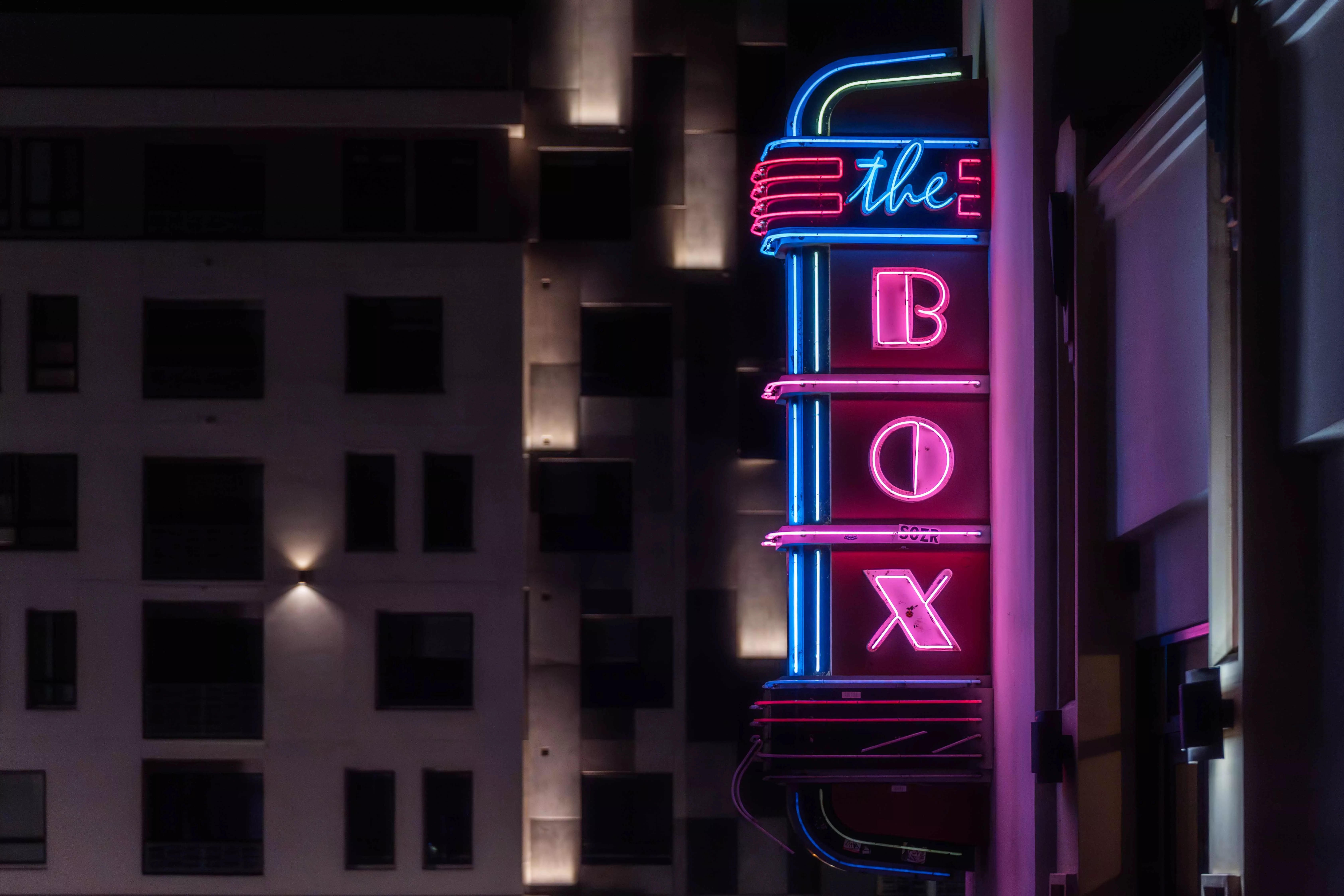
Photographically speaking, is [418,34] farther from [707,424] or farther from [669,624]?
[669,624]

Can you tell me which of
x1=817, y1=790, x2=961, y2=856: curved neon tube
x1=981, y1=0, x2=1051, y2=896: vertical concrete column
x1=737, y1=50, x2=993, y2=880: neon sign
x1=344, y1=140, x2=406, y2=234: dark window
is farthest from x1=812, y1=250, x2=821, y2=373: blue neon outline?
x1=344, y1=140, x2=406, y2=234: dark window

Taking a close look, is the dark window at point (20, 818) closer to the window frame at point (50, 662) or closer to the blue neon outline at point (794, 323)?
the window frame at point (50, 662)

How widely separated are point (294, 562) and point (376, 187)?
232 inches

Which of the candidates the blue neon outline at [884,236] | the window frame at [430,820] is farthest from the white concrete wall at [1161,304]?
the window frame at [430,820]

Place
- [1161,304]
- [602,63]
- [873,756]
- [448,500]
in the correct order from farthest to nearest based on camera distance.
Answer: [602,63] < [448,500] < [873,756] < [1161,304]

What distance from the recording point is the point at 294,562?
20.4m

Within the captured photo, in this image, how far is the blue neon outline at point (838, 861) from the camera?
14617mm

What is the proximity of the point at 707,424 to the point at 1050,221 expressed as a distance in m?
9.57

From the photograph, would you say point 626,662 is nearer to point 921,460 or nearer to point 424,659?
point 424,659

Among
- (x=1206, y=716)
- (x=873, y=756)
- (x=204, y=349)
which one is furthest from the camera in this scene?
(x=204, y=349)

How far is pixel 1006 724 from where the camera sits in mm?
13086

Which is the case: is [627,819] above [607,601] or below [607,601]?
below

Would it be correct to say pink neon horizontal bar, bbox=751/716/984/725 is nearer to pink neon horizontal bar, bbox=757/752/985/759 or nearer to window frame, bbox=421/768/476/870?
pink neon horizontal bar, bbox=757/752/985/759

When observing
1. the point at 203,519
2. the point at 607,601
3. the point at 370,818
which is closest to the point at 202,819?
the point at 370,818
